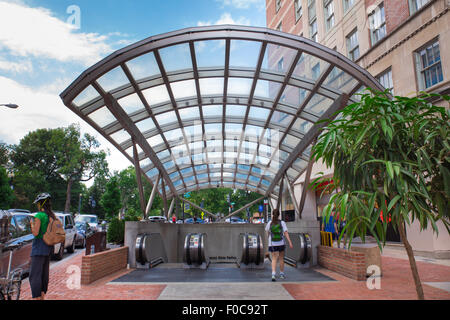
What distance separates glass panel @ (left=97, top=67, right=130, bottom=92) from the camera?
33.9 feet

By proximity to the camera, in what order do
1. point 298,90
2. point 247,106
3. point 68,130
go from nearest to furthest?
point 298,90
point 247,106
point 68,130

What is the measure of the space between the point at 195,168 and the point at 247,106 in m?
8.18

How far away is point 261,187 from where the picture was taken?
930 inches

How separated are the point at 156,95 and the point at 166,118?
192 cm

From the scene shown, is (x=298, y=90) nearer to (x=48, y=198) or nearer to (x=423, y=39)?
(x=423, y=39)

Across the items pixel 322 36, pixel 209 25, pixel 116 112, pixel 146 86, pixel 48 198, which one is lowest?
pixel 48 198

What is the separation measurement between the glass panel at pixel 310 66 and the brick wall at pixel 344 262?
5847mm

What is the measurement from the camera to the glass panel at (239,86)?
12.3 m

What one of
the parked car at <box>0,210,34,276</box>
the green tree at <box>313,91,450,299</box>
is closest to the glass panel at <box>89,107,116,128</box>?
the parked car at <box>0,210,34,276</box>

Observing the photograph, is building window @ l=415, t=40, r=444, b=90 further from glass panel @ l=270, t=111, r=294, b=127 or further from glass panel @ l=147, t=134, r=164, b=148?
glass panel @ l=147, t=134, r=164, b=148

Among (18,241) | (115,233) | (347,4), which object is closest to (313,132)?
(18,241)
